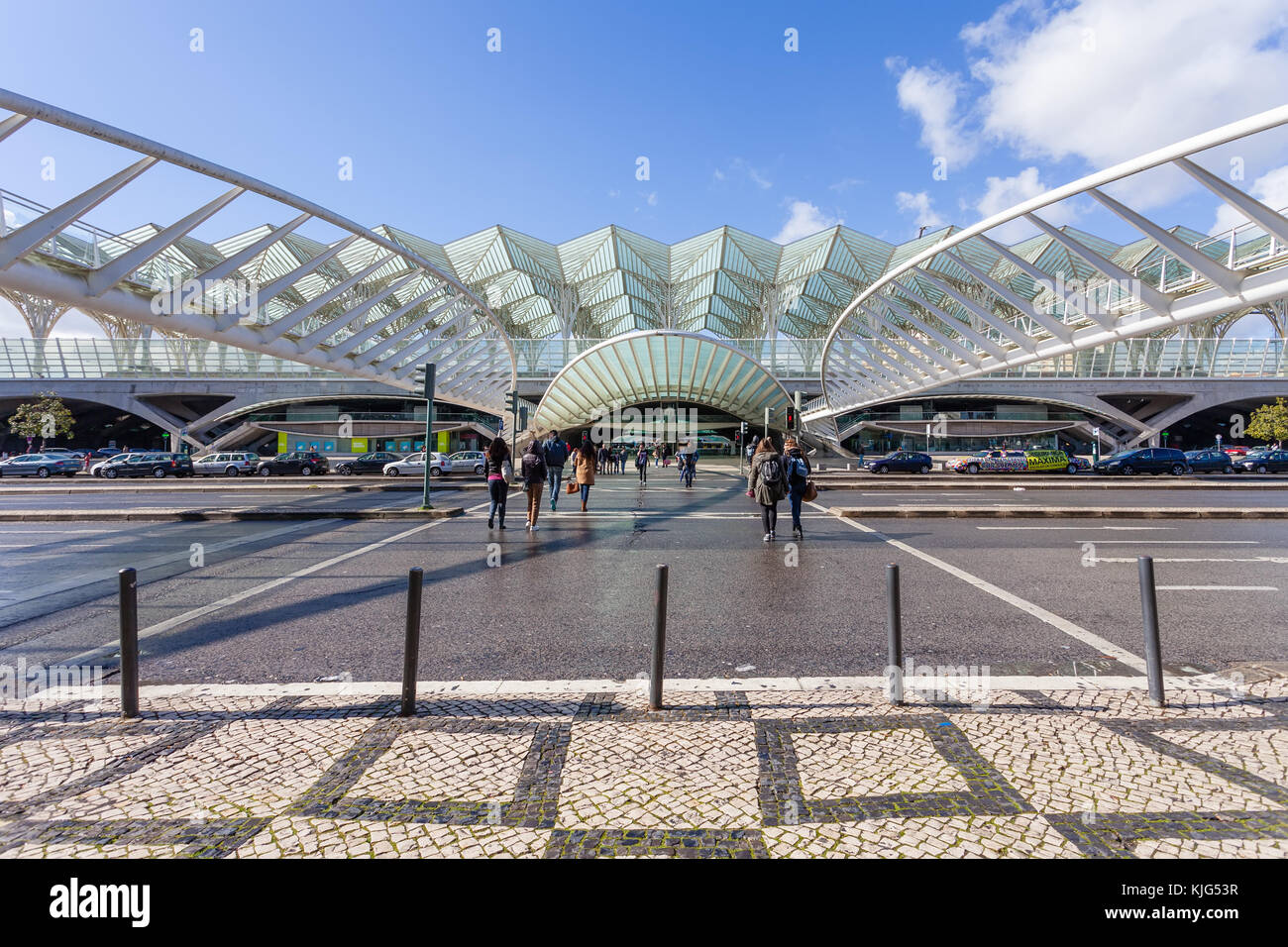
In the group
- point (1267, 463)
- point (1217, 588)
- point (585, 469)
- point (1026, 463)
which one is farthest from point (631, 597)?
point (1267, 463)

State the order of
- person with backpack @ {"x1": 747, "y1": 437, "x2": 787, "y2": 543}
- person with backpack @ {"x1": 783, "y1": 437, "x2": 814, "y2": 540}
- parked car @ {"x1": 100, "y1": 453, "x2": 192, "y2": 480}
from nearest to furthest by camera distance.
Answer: person with backpack @ {"x1": 747, "y1": 437, "x2": 787, "y2": 543} → person with backpack @ {"x1": 783, "y1": 437, "x2": 814, "y2": 540} → parked car @ {"x1": 100, "y1": 453, "x2": 192, "y2": 480}

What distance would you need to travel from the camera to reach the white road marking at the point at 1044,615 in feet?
16.0

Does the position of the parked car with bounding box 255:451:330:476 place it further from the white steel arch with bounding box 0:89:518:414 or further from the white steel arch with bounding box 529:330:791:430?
the white steel arch with bounding box 529:330:791:430

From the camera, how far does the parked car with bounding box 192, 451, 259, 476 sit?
114 ft

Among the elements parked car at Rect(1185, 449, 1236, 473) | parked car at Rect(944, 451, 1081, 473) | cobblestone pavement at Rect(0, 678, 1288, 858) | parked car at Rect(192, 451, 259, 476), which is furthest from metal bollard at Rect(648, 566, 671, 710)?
parked car at Rect(1185, 449, 1236, 473)

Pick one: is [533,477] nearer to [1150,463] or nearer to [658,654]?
[658,654]

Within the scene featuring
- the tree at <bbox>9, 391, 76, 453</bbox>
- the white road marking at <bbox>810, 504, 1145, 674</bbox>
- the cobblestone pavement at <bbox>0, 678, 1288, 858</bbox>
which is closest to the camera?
the cobblestone pavement at <bbox>0, 678, 1288, 858</bbox>

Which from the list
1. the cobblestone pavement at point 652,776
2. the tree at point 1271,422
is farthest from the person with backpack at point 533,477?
the tree at point 1271,422

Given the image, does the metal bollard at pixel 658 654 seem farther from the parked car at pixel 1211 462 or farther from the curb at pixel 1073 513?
the parked car at pixel 1211 462

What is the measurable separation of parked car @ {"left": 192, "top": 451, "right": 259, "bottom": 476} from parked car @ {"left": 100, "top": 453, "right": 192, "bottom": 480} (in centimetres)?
84

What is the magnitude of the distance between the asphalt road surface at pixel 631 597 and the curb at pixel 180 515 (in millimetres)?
785
